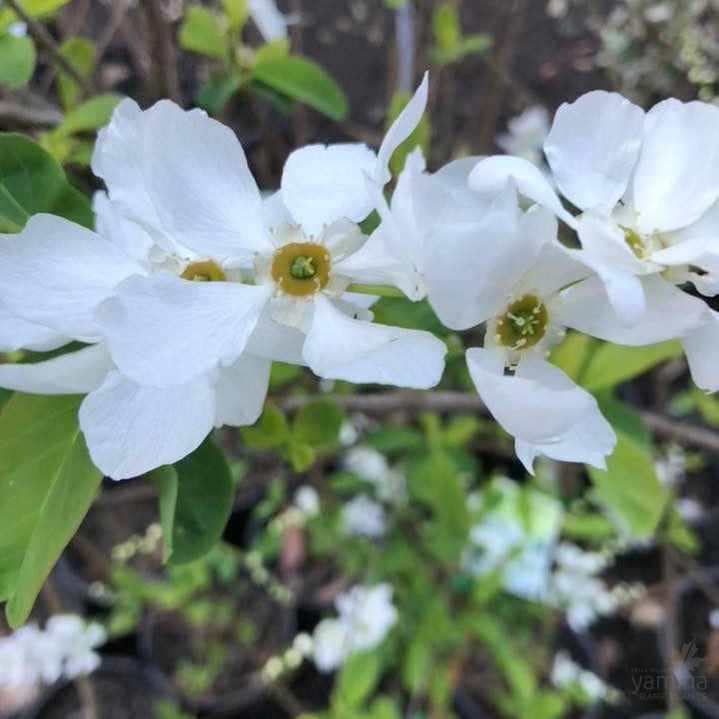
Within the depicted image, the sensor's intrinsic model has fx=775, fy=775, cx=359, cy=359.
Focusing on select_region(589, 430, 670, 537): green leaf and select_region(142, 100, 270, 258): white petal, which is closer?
select_region(142, 100, 270, 258): white petal

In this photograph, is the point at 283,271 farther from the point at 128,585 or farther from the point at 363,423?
the point at 128,585

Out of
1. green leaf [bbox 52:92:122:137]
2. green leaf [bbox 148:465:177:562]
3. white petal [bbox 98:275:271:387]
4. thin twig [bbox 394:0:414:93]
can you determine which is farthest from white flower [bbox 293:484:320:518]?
white petal [bbox 98:275:271:387]

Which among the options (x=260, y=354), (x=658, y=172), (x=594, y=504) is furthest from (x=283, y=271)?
(x=594, y=504)

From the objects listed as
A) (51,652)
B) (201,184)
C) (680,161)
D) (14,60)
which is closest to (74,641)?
(51,652)

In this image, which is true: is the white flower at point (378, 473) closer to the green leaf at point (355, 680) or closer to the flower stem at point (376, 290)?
the green leaf at point (355, 680)

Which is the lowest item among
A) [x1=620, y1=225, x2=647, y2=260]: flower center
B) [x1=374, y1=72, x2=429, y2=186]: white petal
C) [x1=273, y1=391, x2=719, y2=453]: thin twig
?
[x1=273, y1=391, x2=719, y2=453]: thin twig

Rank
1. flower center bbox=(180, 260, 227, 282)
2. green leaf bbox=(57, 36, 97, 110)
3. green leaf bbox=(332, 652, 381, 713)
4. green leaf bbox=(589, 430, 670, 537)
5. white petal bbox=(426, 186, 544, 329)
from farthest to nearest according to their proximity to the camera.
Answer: green leaf bbox=(332, 652, 381, 713) → green leaf bbox=(57, 36, 97, 110) → green leaf bbox=(589, 430, 670, 537) → flower center bbox=(180, 260, 227, 282) → white petal bbox=(426, 186, 544, 329)

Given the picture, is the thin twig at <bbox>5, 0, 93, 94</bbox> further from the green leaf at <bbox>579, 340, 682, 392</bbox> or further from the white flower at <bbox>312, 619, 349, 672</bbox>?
the white flower at <bbox>312, 619, 349, 672</bbox>

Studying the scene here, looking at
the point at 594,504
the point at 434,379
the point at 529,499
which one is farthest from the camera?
the point at 594,504
